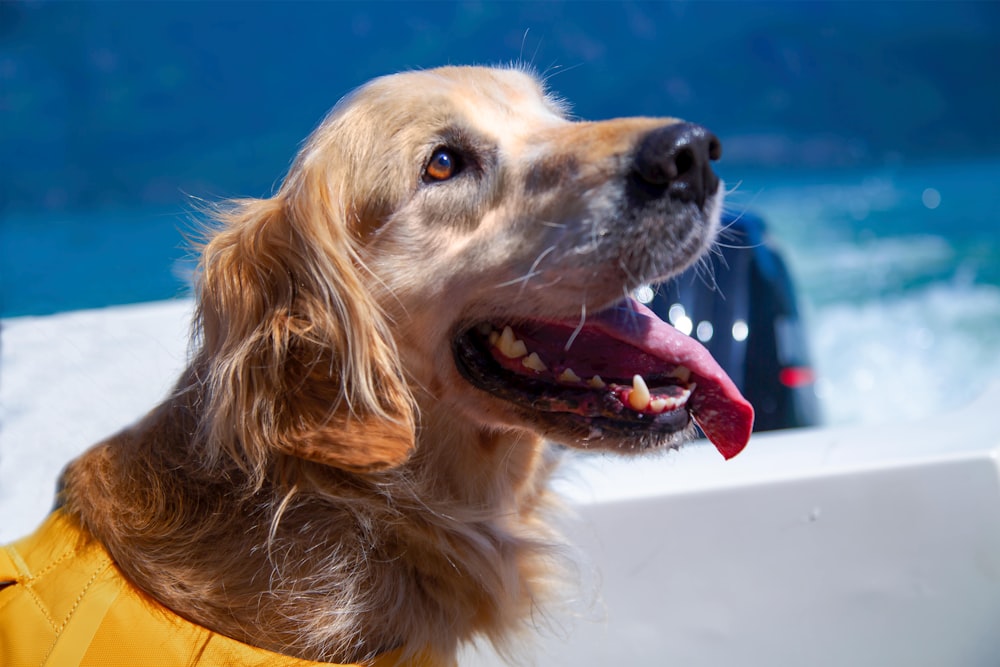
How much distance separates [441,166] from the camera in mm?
1690

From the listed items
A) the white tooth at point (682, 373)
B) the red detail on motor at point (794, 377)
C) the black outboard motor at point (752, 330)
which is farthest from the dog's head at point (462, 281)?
the red detail on motor at point (794, 377)

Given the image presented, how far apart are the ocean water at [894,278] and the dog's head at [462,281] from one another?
3.96 metres

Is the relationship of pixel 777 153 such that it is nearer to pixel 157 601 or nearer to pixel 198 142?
pixel 198 142

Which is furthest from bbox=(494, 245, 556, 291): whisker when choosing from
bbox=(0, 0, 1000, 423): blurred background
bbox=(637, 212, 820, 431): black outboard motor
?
bbox=(0, 0, 1000, 423): blurred background

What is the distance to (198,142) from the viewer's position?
8719 millimetres

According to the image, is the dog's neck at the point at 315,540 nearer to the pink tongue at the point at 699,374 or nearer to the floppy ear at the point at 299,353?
the floppy ear at the point at 299,353

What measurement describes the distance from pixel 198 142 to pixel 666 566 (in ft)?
26.5

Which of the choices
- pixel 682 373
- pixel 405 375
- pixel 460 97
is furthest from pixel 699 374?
pixel 460 97

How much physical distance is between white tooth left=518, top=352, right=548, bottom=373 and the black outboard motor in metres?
1.58

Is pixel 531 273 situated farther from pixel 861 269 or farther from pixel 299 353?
pixel 861 269

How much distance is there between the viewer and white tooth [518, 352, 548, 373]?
63.7 inches

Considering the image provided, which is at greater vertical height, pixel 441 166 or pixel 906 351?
pixel 441 166

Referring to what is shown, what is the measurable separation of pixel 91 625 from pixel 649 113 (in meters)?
8.73

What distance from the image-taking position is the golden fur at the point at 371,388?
1.50 metres
